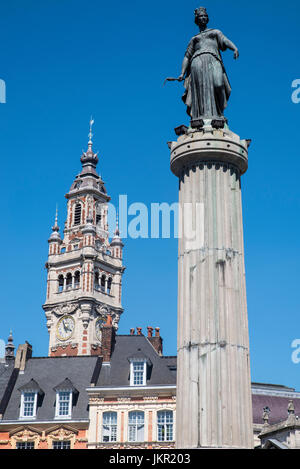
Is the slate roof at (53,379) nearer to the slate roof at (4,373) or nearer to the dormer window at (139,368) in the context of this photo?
the slate roof at (4,373)

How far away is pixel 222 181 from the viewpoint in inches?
484

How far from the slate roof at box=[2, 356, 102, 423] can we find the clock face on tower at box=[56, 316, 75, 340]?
3745 centimetres

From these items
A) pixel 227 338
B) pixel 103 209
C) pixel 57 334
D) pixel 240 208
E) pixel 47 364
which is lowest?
pixel 227 338

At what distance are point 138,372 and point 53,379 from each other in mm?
5118

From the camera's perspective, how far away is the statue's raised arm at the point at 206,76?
13070mm

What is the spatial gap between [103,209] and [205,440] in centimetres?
8024

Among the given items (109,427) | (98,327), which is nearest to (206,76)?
(109,427)

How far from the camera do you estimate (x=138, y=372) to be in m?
38.2

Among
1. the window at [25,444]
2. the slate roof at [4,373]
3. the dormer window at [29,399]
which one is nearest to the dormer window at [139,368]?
the dormer window at [29,399]

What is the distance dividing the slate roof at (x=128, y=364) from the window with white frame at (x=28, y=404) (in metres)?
3.56

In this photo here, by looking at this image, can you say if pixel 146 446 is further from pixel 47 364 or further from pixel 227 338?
pixel 227 338

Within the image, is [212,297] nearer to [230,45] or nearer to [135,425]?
[230,45]

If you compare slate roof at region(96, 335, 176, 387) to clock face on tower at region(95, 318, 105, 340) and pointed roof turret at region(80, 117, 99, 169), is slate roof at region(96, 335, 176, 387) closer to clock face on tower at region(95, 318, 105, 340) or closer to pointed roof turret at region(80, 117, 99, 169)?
clock face on tower at region(95, 318, 105, 340)
